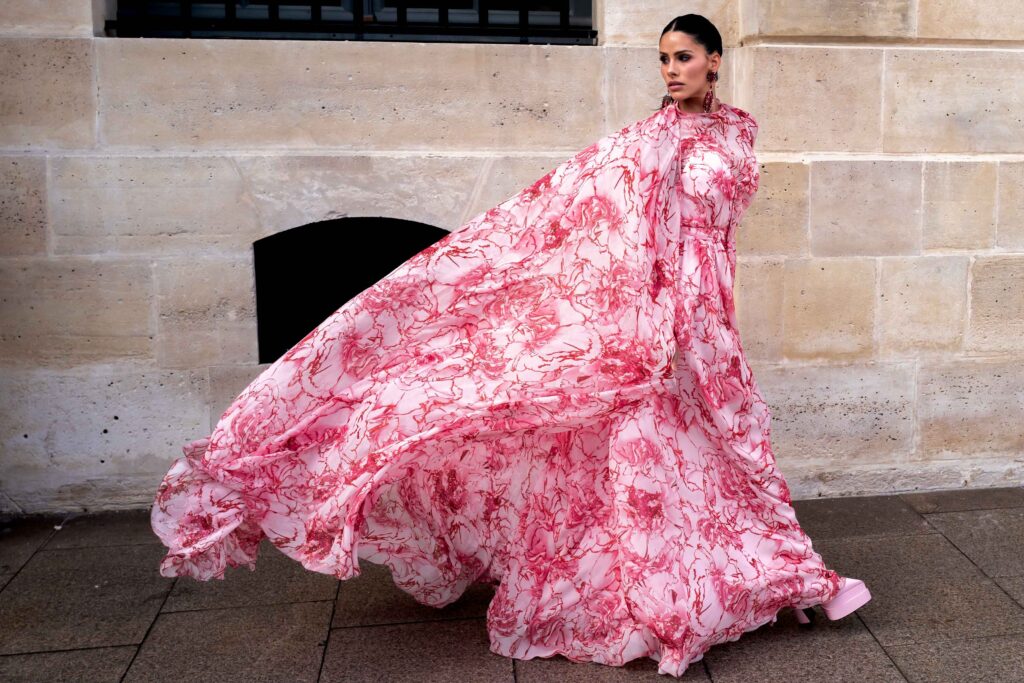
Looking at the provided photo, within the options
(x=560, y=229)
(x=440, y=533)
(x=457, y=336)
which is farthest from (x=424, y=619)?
(x=560, y=229)

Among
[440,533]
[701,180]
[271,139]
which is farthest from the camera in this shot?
[271,139]

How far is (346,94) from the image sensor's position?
4.48 m

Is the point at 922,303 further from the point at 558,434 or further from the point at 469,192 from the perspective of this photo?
the point at 558,434

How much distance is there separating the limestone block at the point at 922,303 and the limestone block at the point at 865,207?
107mm

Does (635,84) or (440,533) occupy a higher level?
(635,84)

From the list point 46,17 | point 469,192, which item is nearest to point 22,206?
point 46,17

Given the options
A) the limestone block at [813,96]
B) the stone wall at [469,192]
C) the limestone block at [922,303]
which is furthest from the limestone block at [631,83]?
the limestone block at [922,303]

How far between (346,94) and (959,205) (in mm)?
2779

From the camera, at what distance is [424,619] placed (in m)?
3.54

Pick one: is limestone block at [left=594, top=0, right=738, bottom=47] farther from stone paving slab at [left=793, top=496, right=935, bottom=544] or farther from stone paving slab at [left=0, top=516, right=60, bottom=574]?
stone paving slab at [left=0, top=516, right=60, bottom=574]

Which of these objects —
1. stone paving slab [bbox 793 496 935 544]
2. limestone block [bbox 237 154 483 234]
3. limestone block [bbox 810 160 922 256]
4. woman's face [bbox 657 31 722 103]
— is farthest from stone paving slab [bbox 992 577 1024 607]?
limestone block [bbox 237 154 483 234]

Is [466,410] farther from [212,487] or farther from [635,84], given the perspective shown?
[635,84]

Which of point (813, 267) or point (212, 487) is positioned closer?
point (212, 487)

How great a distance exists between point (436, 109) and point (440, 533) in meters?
1.99
